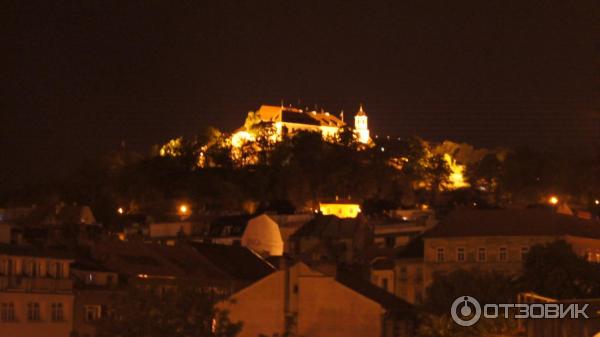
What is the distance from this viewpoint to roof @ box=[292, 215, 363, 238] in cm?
10762

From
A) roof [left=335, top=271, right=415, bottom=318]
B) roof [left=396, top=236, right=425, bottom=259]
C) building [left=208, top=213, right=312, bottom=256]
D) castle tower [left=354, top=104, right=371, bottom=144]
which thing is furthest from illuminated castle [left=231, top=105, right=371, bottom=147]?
roof [left=335, top=271, right=415, bottom=318]

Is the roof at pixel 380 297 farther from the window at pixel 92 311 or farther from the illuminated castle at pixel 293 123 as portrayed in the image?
the illuminated castle at pixel 293 123

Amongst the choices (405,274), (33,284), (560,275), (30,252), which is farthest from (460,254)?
(33,284)

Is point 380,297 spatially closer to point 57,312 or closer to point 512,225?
point 57,312

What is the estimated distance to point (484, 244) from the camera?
7138 centimetres

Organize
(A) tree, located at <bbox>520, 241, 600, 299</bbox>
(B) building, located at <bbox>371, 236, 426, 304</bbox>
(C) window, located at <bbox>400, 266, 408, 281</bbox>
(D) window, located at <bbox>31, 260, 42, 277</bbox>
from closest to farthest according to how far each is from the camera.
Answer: (A) tree, located at <bbox>520, 241, 600, 299</bbox> < (D) window, located at <bbox>31, 260, 42, 277</bbox> < (B) building, located at <bbox>371, 236, 426, 304</bbox> < (C) window, located at <bbox>400, 266, 408, 281</bbox>

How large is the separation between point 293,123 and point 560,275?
442 ft

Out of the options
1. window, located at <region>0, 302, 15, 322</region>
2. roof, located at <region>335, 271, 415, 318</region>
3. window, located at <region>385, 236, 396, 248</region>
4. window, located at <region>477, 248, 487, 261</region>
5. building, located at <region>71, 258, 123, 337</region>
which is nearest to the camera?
roof, located at <region>335, 271, 415, 318</region>

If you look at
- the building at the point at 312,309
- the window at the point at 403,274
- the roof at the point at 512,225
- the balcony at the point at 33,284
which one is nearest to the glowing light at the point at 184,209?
the roof at the point at 512,225

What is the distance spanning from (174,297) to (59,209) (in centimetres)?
10508

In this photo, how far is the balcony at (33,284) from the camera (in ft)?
186

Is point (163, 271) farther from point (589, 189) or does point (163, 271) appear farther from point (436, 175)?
point (436, 175)

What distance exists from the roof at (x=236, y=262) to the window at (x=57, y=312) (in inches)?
443

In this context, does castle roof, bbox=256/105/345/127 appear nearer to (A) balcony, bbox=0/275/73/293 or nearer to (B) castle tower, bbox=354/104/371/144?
(B) castle tower, bbox=354/104/371/144
